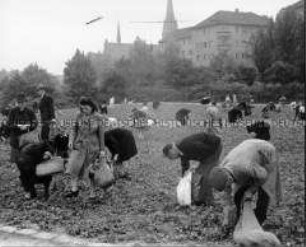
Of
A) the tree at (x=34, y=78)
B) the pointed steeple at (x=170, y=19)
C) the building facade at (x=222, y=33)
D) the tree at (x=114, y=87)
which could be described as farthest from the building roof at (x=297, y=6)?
the tree at (x=34, y=78)

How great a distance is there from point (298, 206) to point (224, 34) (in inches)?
158

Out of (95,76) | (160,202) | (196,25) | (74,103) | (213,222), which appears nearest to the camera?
(213,222)

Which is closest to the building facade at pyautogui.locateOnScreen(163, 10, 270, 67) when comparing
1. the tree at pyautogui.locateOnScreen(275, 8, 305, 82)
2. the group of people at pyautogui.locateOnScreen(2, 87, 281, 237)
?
the tree at pyautogui.locateOnScreen(275, 8, 305, 82)

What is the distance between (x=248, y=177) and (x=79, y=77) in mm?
5304

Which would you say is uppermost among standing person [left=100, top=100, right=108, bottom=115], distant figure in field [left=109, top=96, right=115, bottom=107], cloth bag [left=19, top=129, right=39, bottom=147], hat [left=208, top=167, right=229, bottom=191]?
distant figure in field [left=109, top=96, right=115, bottom=107]

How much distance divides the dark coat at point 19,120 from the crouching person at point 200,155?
123 inches

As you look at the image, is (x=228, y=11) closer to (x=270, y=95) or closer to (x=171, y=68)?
(x=270, y=95)

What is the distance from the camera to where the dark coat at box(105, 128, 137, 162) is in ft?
27.3

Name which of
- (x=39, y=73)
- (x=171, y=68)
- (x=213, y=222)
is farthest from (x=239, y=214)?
(x=39, y=73)

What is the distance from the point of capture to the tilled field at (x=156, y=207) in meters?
5.56

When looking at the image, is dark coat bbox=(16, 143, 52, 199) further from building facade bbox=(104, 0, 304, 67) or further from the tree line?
building facade bbox=(104, 0, 304, 67)

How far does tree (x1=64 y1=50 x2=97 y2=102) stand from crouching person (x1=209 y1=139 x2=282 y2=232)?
4.54 metres

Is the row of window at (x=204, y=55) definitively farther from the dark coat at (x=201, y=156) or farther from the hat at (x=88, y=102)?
the hat at (x=88, y=102)

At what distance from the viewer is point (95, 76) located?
932 cm
